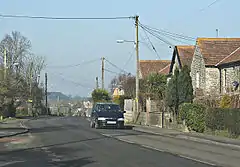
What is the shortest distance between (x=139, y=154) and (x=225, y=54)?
2611 cm

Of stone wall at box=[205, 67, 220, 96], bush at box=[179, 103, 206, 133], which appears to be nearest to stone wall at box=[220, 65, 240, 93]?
stone wall at box=[205, 67, 220, 96]

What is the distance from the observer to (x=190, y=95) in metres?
34.3

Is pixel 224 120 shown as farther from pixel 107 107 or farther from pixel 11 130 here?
pixel 11 130

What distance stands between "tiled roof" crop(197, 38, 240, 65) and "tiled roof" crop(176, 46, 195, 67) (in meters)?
4.10

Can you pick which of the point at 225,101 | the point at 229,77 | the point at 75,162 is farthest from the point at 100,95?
the point at 75,162

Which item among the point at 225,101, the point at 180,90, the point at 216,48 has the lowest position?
the point at 225,101

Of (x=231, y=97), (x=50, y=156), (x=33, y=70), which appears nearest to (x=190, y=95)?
(x=231, y=97)

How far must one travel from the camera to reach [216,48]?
42.6 m

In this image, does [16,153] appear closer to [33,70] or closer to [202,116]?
[202,116]

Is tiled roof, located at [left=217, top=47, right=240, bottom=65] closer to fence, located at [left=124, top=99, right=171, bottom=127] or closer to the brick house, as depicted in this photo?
the brick house

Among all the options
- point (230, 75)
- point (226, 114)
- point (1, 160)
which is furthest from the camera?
point (230, 75)

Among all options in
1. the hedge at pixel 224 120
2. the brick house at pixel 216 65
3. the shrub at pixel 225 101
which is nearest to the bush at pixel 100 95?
the brick house at pixel 216 65

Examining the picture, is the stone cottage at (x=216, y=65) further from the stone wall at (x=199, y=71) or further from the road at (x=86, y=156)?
the road at (x=86, y=156)

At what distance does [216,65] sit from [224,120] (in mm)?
14291
